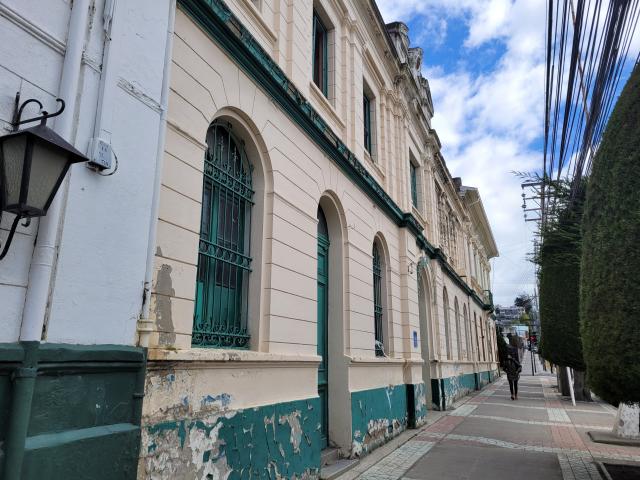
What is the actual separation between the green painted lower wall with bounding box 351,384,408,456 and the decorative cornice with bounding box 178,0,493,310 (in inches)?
145

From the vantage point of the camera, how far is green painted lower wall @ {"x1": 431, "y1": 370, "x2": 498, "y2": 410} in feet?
44.5

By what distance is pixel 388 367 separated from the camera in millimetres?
9266

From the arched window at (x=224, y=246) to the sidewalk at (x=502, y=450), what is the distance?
2942 millimetres

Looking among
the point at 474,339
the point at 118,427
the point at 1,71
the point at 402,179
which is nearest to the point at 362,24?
the point at 402,179

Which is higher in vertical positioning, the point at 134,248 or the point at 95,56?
the point at 95,56

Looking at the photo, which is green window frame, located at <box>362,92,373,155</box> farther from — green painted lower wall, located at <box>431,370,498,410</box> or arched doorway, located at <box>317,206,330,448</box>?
green painted lower wall, located at <box>431,370,498,410</box>

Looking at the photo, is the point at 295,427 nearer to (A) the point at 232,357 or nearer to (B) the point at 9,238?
(A) the point at 232,357

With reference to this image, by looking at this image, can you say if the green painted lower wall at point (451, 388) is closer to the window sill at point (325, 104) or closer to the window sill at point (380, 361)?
the window sill at point (380, 361)

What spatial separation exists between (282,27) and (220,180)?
2.83 metres

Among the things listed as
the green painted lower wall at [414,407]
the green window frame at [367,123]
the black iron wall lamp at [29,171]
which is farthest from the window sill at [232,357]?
the green window frame at [367,123]

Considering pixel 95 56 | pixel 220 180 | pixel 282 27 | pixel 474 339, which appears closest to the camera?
pixel 95 56

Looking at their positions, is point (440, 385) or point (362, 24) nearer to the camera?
point (362, 24)

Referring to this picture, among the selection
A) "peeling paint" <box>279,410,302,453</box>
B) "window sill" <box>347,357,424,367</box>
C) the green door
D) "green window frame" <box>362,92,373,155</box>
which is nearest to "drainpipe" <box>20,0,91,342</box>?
"peeling paint" <box>279,410,302,453</box>

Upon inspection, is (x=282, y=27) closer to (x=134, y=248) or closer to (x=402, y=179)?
(x=134, y=248)
